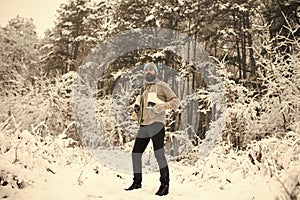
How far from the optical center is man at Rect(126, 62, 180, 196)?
16.4 feet

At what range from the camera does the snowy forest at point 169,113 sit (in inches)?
206

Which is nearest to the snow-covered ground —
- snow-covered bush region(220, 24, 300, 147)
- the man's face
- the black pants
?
the black pants

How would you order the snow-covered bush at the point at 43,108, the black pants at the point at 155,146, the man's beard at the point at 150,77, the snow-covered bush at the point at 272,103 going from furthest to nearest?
the snow-covered bush at the point at 43,108 → the snow-covered bush at the point at 272,103 → the man's beard at the point at 150,77 → the black pants at the point at 155,146

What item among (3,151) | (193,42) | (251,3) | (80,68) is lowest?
(3,151)

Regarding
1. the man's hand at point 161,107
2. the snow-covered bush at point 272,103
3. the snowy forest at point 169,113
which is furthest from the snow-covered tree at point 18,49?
the man's hand at point 161,107

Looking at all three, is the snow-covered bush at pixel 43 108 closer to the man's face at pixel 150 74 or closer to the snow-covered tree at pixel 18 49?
the man's face at pixel 150 74

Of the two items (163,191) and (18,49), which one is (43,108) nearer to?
(163,191)

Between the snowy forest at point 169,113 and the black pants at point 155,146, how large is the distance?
35 cm

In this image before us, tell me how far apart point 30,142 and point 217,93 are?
330 inches

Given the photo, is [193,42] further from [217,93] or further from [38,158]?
[38,158]

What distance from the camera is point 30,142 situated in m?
6.19

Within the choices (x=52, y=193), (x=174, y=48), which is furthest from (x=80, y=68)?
(x=52, y=193)

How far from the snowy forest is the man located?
17.5 inches

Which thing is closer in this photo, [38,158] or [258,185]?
[258,185]
